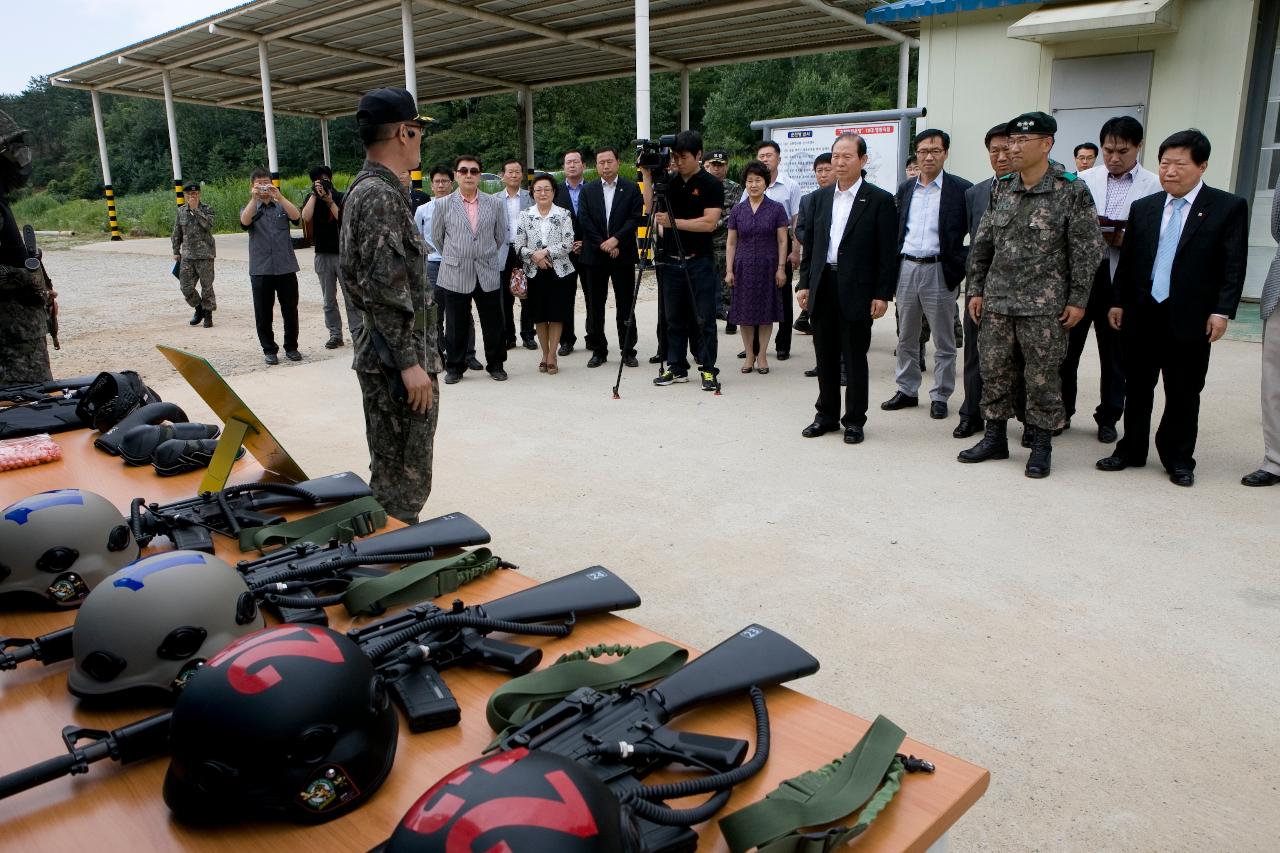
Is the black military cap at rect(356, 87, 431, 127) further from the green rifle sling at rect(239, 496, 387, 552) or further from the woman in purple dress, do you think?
the woman in purple dress

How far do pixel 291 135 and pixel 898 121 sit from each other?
48464mm

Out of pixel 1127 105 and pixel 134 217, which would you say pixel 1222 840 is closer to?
pixel 1127 105

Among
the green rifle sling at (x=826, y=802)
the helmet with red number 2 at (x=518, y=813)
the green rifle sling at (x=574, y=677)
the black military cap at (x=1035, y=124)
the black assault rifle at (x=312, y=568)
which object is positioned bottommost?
the green rifle sling at (x=826, y=802)

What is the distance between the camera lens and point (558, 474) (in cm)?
504

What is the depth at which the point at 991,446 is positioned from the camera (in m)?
5.07

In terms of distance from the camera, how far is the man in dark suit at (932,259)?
5762 mm

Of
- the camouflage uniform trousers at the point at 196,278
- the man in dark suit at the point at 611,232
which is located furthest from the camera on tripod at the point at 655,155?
the camouflage uniform trousers at the point at 196,278

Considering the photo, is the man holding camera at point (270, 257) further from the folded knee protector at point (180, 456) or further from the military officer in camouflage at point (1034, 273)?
the military officer in camouflage at point (1034, 273)

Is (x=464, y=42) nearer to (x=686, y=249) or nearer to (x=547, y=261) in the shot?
(x=547, y=261)

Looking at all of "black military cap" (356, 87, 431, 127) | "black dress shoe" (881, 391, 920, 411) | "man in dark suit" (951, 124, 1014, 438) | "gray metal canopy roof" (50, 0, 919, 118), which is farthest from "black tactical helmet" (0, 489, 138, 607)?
"gray metal canopy roof" (50, 0, 919, 118)

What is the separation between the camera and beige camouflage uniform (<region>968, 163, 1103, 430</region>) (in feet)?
14.9

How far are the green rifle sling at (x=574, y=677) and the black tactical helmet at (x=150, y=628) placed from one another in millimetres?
518

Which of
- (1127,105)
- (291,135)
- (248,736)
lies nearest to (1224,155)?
(1127,105)

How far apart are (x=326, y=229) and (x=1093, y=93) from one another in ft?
25.3
